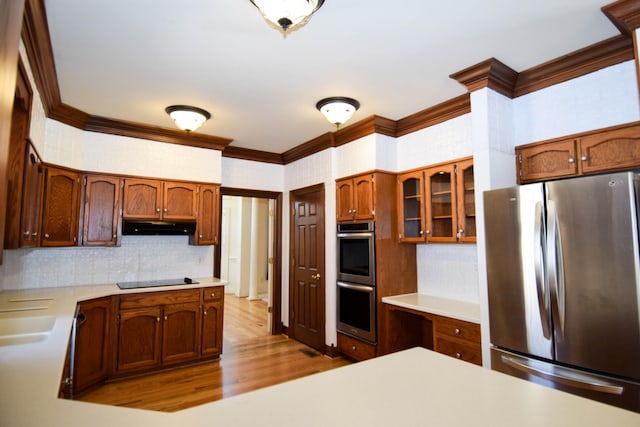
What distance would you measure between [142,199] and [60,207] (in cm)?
75

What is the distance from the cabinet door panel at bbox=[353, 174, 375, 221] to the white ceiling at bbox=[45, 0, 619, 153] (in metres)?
0.76

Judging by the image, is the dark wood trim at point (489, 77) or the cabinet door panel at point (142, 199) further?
the cabinet door panel at point (142, 199)

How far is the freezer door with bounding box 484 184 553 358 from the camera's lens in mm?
2141

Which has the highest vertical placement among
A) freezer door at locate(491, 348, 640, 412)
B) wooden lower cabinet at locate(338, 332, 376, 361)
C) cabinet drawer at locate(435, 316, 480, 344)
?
cabinet drawer at locate(435, 316, 480, 344)

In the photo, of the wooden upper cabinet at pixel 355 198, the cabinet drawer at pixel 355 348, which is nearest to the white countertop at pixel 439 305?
the cabinet drawer at pixel 355 348

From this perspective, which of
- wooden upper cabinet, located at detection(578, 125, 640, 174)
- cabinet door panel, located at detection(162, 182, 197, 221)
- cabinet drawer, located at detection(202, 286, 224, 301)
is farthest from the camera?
cabinet door panel, located at detection(162, 182, 197, 221)

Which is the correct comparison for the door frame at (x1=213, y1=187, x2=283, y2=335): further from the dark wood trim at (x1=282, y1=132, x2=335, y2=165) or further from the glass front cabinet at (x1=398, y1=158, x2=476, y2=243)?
the glass front cabinet at (x1=398, y1=158, x2=476, y2=243)

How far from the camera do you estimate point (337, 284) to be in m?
4.06

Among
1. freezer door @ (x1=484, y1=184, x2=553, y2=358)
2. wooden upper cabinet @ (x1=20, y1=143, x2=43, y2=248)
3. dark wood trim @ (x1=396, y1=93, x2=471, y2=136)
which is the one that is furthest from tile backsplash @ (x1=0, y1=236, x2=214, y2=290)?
freezer door @ (x1=484, y1=184, x2=553, y2=358)

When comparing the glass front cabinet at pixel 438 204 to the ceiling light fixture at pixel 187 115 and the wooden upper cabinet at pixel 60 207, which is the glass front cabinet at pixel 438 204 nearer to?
the ceiling light fixture at pixel 187 115

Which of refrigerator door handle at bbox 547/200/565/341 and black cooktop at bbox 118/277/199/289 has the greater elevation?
refrigerator door handle at bbox 547/200/565/341

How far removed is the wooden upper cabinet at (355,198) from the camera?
3666 mm

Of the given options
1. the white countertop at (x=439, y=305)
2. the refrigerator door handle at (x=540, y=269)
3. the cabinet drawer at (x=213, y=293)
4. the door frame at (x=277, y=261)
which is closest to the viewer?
the refrigerator door handle at (x=540, y=269)

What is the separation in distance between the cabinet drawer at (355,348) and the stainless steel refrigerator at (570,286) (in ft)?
4.60
